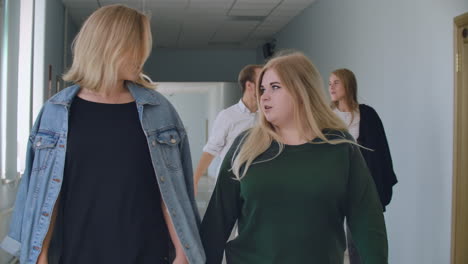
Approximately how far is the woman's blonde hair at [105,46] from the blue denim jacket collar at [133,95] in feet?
0.12

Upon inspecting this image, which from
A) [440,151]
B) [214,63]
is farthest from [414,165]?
[214,63]

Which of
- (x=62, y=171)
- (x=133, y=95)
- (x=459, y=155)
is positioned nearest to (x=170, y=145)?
(x=133, y=95)

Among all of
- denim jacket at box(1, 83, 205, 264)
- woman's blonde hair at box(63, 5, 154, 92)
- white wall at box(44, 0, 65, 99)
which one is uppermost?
white wall at box(44, 0, 65, 99)

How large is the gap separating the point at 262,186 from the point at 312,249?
220 mm

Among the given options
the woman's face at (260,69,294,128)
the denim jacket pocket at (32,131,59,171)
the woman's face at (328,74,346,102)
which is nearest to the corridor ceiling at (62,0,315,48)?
the woman's face at (328,74,346,102)

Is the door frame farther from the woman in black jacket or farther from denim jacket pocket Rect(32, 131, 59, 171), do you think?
denim jacket pocket Rect(32, 131, 59, 171)

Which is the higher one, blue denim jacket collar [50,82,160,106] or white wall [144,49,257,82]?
white wall [144,49,257,82]

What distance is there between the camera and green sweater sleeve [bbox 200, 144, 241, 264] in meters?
1.60

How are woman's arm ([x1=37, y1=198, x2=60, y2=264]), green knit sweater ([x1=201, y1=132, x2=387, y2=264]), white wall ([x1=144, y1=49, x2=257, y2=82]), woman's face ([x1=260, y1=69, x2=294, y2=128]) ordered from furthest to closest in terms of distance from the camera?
white wall ([x1=144, y1=49, x2=257, y2=82]) → woman's face ([x1=260, y1=69, x2=294, y2=128]) → green knit sweater ([x1=201, y1=132, x2=387, y2=264]) → woman's arm ([x1=37, y1=198, x2=60, y2=264])

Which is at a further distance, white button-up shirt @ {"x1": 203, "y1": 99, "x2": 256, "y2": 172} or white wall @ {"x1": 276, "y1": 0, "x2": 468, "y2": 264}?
white wall @ {"x1": 276, "y1": 0, "x2": 468, "y2": 264}

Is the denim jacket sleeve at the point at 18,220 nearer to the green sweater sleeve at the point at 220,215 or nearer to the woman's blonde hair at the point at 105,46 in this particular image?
the woman's blonde hair at the point at 105,46

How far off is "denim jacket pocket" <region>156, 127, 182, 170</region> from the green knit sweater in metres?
0.15

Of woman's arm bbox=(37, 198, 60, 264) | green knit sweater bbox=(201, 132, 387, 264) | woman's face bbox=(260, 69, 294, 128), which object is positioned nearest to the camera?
woman's arm bbox=(37, 198, 60, 264)

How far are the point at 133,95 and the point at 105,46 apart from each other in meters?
0.16
